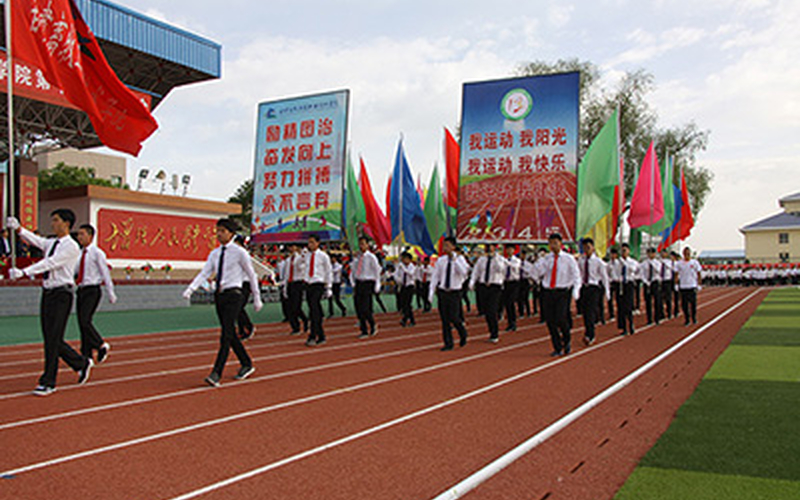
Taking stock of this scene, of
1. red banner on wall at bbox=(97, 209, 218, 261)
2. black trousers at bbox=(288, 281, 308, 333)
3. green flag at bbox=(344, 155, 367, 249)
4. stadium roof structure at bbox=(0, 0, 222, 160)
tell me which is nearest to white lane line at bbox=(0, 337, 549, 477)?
black trousers at bbox=(288, 281, 308, 333)

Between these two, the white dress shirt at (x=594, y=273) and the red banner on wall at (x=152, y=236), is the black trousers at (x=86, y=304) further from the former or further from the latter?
the red banner on wall at (x=152, y=236)

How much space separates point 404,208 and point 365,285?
6.83m

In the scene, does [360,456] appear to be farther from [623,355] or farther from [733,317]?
[733,317]

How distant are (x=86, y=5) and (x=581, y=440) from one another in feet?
83.9

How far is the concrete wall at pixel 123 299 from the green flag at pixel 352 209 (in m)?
4.82

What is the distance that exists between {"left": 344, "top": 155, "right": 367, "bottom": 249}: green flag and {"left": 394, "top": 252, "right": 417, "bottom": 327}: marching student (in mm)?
2086

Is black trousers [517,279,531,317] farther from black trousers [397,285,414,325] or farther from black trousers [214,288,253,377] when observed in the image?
black trousers [214,288,253,377]

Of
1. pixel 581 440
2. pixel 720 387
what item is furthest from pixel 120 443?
pixel 720 387

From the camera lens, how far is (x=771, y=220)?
80.4m

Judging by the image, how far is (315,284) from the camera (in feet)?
38.2

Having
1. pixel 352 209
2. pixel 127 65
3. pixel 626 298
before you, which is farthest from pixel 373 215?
pixel 127 65

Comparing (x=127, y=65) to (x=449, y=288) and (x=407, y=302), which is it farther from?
(x=449, y=288)

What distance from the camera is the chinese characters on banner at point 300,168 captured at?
16266mm

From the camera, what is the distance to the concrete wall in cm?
1719
